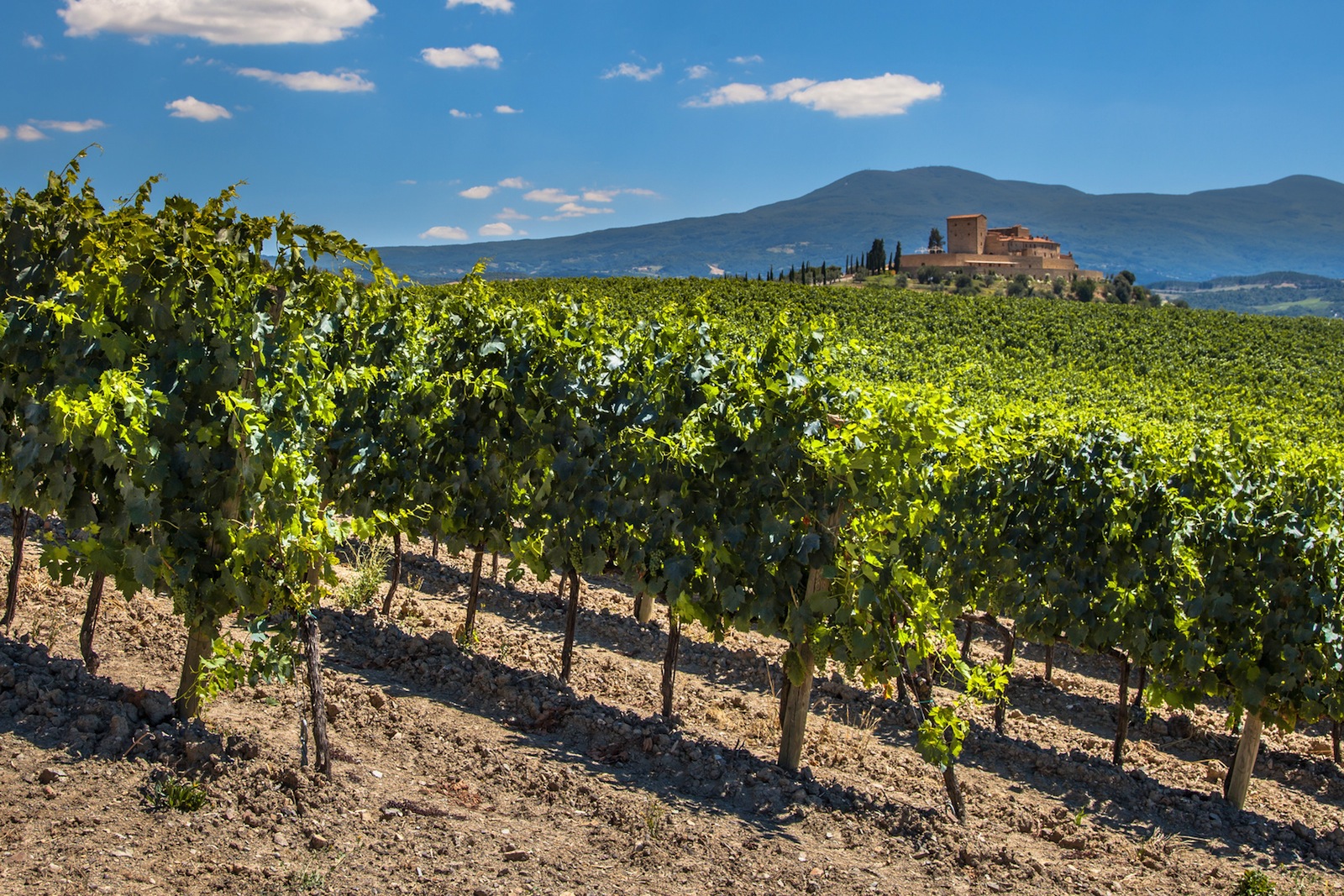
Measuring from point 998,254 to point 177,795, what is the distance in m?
139

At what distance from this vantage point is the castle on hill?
377 ft

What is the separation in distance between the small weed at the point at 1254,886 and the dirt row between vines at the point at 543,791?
0.10m

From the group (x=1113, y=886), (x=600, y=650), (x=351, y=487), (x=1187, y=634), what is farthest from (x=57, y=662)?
(x=1187, y=634)

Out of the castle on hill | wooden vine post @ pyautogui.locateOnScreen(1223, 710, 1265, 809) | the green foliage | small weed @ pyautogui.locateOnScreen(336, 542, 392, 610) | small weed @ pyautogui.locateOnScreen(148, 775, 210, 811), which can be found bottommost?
wooden vine post @ pyautogui.locateOnScreen(1223, 710, 1265, 809)

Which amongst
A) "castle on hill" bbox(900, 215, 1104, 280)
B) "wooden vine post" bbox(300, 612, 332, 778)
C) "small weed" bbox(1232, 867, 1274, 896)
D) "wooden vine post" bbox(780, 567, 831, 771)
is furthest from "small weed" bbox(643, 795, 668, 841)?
"castle on hill" bbox(900, 215, 1104, 280)

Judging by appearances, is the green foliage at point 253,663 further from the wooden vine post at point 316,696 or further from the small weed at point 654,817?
the small weed at point 654,817

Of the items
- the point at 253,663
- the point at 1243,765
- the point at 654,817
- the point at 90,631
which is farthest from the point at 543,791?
the point at 1243,765

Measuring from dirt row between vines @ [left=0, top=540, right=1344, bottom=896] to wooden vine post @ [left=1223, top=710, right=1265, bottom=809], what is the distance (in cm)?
22

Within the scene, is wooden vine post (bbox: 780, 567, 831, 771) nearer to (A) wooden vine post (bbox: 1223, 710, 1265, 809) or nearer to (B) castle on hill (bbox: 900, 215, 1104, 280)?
(A) wooden vine post (bbox: 1223, 710, 1265, 809)

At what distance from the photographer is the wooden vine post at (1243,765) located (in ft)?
23.0

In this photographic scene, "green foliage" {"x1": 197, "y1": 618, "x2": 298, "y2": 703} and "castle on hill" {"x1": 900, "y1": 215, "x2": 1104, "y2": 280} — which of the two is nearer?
"green foliage" {"x1": 197, "y1": 618, "x2": 298, "y2": 703}

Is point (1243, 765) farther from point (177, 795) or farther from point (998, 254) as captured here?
point (998, 254)

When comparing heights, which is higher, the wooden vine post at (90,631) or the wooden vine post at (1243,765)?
the wooden vine post at (90,631)

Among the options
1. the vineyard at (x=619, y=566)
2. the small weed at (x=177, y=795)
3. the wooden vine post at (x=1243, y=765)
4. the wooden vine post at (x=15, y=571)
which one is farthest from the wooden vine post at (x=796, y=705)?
the wooden vine post at (x=15, y=571)
